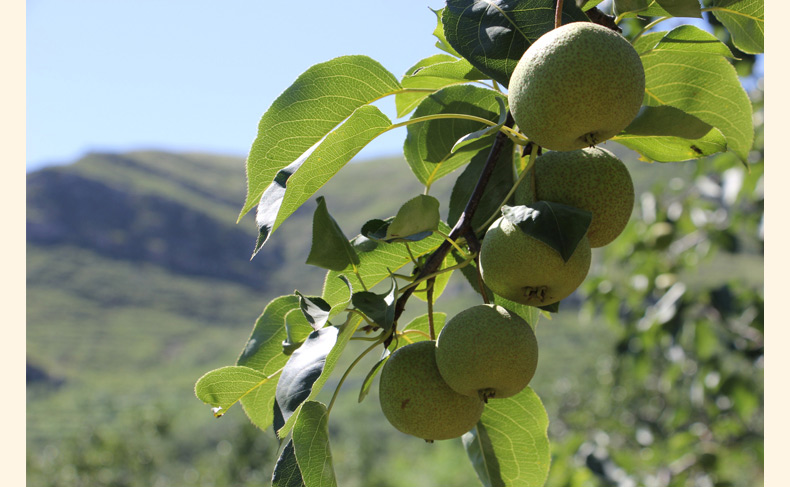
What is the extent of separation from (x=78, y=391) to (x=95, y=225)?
27.8 m

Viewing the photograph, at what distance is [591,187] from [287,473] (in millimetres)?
585

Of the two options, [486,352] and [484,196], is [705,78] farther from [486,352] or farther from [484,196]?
[486,352]

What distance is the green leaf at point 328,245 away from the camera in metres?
0.97

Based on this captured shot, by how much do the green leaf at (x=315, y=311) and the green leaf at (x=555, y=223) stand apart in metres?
0.29

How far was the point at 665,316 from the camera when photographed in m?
3.64

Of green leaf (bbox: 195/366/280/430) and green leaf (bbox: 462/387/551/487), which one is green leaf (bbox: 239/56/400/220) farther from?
green leaf (bbox: 462/387/551/487)

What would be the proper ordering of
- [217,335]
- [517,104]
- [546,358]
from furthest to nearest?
[217,335], [546,358], [517,104]

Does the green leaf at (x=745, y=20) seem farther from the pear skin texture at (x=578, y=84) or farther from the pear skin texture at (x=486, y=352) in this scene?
the pear skin texture at (x=486, y=352)

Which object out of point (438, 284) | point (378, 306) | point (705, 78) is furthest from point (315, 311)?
point (705, 78)

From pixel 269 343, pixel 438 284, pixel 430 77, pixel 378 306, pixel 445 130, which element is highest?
pixel 430 77

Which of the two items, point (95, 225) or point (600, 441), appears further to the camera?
point (95, 225)

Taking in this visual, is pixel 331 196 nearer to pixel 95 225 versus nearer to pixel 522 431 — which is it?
pixel 95 225

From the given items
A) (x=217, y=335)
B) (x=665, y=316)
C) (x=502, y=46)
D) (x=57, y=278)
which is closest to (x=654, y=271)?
(x=665, y=316)

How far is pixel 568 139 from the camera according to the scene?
846 mm
